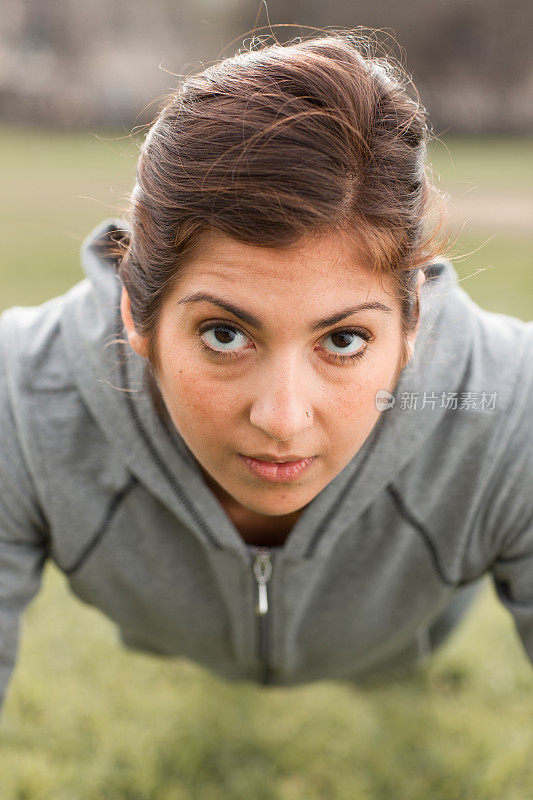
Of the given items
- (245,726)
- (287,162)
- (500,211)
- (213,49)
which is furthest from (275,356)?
(213,49)

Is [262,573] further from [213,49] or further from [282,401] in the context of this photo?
[213,49]

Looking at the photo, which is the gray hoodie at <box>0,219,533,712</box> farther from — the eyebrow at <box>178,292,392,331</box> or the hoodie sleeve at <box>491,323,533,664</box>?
the eyebrow at <box>178,292,392,331</box>

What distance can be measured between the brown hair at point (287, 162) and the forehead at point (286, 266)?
2cm

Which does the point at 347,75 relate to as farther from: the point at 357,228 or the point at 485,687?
the point at 485,687

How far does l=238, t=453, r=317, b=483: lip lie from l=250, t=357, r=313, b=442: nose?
0.41ft

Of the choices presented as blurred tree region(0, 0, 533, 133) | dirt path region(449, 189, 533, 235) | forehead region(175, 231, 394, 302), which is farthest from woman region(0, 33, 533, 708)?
blurred tree region(0, 0, 533, 133)

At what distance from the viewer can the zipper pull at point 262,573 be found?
173 cm

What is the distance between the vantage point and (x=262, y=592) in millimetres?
1798

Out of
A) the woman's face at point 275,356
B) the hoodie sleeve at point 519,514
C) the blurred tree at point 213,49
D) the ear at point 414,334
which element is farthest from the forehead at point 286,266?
the blurred tree at point 213,49

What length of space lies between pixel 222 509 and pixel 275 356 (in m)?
0.52

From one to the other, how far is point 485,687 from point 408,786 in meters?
0.47

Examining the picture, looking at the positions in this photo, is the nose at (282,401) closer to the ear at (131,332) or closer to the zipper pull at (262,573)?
the ear at (131,332)

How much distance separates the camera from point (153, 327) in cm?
141

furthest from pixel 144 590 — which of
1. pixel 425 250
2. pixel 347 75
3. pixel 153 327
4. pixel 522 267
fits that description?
pixel 522 267
